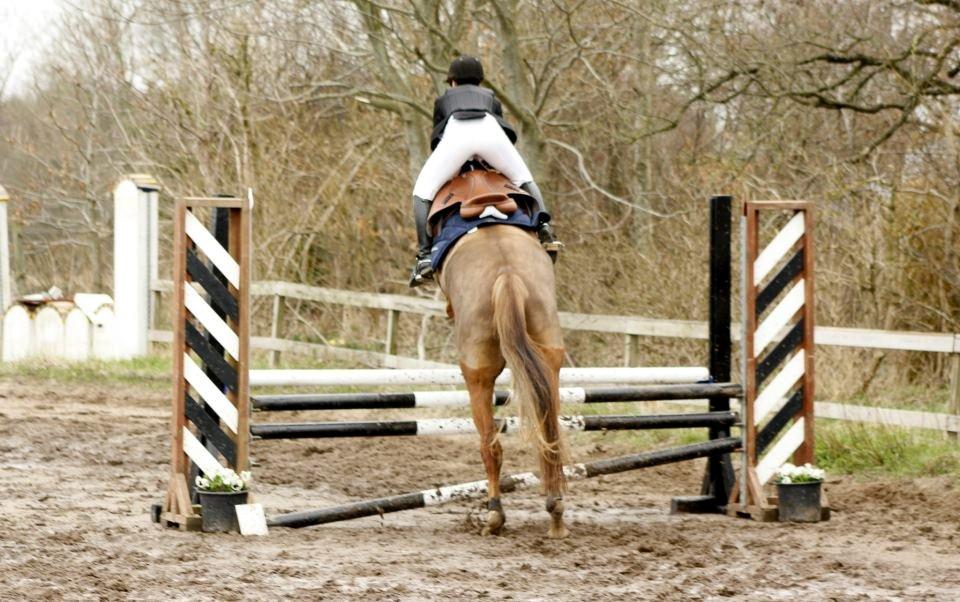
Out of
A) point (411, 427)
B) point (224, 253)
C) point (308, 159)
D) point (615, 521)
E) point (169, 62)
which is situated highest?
point (169, 62)

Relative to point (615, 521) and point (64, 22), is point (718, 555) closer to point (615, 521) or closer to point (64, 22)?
point (615, 521)

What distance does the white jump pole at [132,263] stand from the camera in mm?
17500

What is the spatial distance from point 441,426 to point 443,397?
0.54ft

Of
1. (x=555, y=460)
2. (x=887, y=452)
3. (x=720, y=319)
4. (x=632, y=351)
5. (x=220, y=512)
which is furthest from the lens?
(x=632, y=351)

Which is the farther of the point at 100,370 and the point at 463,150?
the point at 100,370

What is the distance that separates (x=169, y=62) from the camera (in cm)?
2128

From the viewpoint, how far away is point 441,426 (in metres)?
7.55

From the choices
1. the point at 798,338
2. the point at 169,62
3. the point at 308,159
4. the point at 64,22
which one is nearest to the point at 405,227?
the point at 308,159

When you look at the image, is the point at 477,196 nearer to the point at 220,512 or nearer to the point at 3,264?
the point at 220,512

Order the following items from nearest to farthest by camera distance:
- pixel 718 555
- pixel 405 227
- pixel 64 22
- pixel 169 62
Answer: pixel 718 555
pixel 405 227
pixel 169 62
pixel 64 22

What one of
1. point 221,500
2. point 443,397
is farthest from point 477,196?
point 221,500

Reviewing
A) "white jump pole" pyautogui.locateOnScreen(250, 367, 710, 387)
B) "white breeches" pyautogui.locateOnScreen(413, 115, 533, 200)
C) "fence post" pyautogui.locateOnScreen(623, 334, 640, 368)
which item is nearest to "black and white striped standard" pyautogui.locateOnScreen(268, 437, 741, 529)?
"white jump pole" pyautogui.locateOnScreen(250, 367, 710, 387)

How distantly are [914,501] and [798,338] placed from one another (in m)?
1.13

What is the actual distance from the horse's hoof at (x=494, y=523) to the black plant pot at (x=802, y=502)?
5.36 feet
